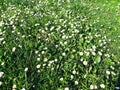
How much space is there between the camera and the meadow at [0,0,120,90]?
5711 millimetres

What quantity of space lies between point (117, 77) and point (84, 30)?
9.06ft

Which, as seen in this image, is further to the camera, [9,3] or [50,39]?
[9,3]

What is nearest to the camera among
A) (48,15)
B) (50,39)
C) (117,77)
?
(117,77)

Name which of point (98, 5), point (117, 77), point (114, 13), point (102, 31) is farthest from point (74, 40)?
point (98, 5)

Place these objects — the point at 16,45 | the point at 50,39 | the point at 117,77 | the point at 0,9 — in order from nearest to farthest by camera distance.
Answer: the point at 117,77 < the point at 16,45 < the point at 50,39 < the point at 0,9

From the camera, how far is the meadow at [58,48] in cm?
571

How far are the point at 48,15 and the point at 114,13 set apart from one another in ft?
9.06

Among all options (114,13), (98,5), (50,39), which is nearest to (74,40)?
(50,39)

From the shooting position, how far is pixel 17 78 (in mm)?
5676

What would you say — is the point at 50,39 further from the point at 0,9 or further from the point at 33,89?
the point at 0,9

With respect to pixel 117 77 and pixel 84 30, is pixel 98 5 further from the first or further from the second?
pixel 117 77

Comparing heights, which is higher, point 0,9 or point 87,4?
point 0,9

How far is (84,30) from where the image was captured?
27.4 ft

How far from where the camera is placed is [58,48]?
7.02 m
